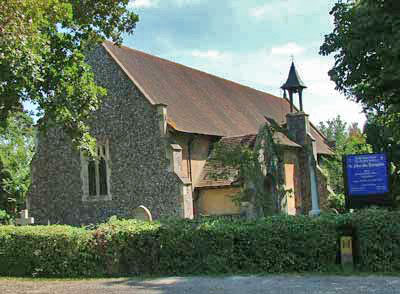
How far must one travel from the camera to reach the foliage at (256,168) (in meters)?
20.7

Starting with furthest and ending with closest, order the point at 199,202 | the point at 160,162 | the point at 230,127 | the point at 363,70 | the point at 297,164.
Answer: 1. the point at 297,164
2. the point at 230,127
3. the point at 199,202
4. the point at 160,162
5. the point at 363,70

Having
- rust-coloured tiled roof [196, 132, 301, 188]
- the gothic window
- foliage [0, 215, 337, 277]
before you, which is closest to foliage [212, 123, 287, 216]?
rust-coloured tiled roof [196, 132, 301, 188]

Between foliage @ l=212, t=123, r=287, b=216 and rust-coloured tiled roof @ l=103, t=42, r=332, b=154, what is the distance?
2.57 metres

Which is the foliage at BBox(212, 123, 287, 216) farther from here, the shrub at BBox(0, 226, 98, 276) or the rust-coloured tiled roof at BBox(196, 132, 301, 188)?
the shrub at BBox(0, 226, 98, 276)

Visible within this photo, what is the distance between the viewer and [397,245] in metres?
11.1

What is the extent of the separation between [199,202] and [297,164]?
938cm

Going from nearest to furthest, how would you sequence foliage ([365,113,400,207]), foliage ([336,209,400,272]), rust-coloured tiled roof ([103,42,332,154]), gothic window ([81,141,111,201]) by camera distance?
foliage ([336,209,400,272]) < gothic window ([81,141,111,201]) < rust-coloured tiled roof ([103,42,332,154]) < foliage ([365,113,400,207])

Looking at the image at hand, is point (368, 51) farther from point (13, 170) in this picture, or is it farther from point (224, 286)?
point (13, 170)

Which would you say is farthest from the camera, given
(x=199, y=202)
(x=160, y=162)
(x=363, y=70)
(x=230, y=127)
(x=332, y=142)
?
(x=332, y=142)

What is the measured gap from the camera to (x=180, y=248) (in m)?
12.3

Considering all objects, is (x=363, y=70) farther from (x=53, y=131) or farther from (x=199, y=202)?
(x=53, y=131)

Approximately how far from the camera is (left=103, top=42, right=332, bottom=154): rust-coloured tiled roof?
2414 centimetres

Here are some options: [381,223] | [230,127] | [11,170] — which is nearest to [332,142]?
[230,127]

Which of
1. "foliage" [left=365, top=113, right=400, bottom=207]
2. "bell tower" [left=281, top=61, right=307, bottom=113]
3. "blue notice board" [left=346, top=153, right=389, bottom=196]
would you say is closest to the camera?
"blue notice board" [left=346, top=153, right=389, bottom=196]
